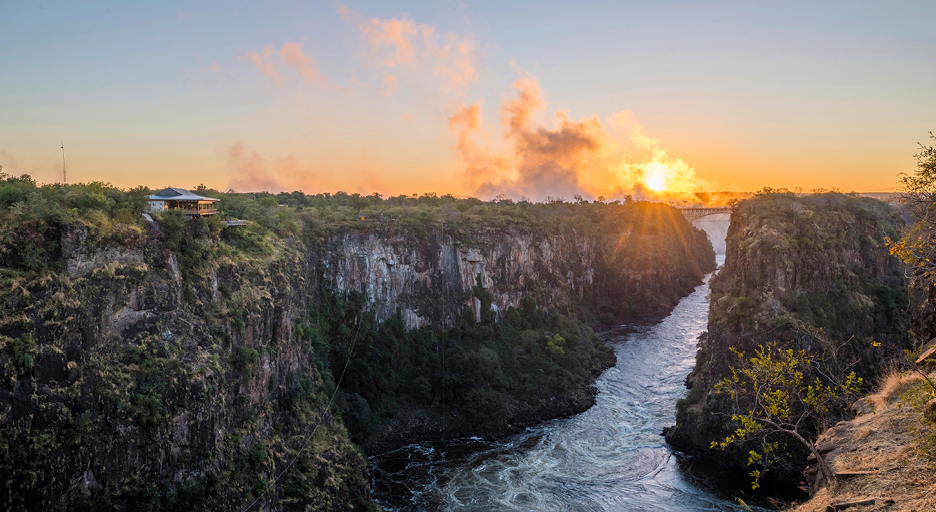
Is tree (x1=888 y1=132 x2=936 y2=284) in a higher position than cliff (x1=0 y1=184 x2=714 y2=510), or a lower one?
higher

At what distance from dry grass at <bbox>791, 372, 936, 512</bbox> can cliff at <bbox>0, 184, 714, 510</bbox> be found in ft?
100

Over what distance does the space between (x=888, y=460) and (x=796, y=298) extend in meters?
41.9

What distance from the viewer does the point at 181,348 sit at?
120 feet

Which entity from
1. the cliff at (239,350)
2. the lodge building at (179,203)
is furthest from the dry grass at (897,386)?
the lodge building at (179,203)

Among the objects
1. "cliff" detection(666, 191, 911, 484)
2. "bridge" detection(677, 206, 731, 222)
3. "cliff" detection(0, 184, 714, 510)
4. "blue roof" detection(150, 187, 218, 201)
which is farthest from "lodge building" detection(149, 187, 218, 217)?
"bridge" detection(677, 206, 731, 222)

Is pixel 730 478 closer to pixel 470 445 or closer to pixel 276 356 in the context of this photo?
pixel 470 445

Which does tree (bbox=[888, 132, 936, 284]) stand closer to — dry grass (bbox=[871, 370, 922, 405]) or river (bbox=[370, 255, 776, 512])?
dry grass (bbox=[871, 370, 922, 405])

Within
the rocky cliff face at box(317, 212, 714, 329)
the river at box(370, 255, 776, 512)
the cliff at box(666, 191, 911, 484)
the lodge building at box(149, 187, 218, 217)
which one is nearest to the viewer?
the lodge building at box(149, 187, 218, 217)

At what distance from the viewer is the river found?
47.5m

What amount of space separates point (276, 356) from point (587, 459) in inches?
1100

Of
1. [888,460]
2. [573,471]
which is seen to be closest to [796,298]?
[573,471]

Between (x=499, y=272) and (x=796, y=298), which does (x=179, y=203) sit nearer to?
(x=499, y=272)

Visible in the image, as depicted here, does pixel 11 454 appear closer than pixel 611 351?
Yes

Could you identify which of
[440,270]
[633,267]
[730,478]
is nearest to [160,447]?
[730,478]
